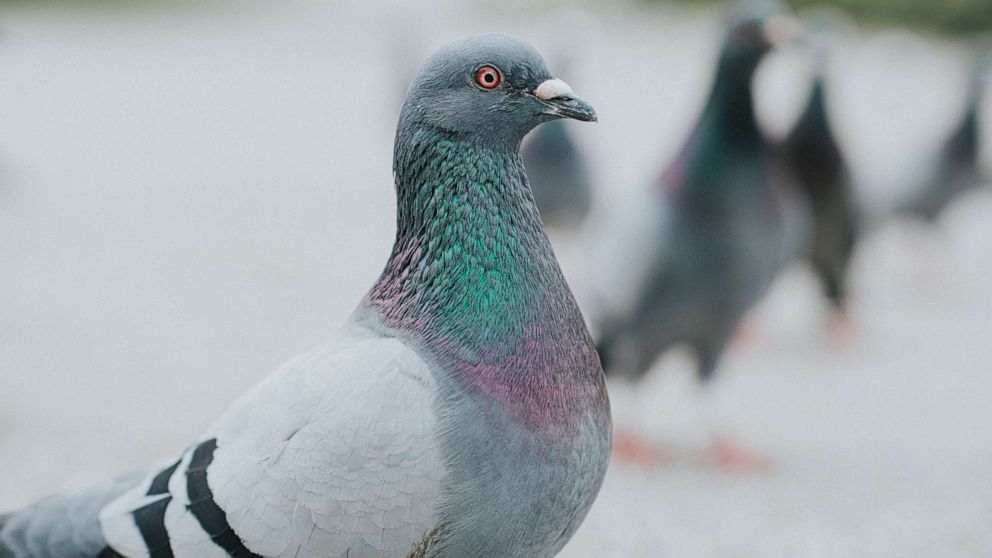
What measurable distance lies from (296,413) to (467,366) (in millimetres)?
360

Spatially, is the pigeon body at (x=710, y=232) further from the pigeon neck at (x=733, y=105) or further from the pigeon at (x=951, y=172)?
the pigeon at (x=951, y=172)

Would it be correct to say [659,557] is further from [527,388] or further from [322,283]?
[322,283]

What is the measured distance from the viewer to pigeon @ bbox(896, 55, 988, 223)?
6836 millimetres

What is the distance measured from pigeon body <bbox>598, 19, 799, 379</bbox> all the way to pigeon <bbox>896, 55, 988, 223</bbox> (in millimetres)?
2967

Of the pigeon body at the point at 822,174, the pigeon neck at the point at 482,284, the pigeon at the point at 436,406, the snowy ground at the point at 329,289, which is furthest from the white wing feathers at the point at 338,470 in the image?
the pigeon body at the point at 822,174

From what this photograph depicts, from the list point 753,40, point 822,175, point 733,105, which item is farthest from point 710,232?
point 822,175

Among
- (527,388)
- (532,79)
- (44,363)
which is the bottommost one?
(44,363)

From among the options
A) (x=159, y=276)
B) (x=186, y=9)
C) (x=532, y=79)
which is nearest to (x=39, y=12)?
(x=186, y=9)

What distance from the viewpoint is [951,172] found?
684cm

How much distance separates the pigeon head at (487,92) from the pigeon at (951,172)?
→ 5.15 m

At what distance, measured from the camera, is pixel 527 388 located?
2211 millimetres

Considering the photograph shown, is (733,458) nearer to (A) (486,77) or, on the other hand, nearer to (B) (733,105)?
(B) (733,105)

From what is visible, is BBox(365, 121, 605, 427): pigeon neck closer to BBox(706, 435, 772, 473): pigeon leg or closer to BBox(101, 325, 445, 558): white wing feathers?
BBox(101, 325, 445, 558): white wing feathers

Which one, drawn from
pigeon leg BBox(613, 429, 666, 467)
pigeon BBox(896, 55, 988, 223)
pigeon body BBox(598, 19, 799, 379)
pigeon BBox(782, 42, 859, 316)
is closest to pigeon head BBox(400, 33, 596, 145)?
pigeon body BBox(598, 19, 799, 379)
